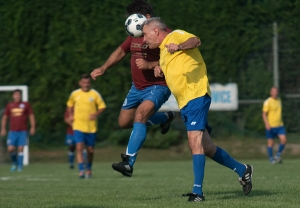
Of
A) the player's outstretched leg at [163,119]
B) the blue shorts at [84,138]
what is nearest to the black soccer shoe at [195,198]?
the player's outstretched leg at [163,119]

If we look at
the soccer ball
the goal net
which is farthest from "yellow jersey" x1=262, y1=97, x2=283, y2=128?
the soccer ball

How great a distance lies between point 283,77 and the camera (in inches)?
907

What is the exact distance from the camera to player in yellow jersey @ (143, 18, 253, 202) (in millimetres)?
7863

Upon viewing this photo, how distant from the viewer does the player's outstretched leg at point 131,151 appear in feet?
27.5

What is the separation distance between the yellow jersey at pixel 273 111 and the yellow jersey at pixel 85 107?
618 cm

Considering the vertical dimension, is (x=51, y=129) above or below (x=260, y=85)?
below

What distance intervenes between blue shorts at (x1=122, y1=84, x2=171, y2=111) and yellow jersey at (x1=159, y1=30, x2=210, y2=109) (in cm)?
113

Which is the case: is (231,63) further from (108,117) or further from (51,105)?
(51,105)

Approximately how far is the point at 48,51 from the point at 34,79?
0.96m

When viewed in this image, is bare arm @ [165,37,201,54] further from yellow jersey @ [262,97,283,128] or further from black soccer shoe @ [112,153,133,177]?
yellow jersey @ [262,97,283,128]

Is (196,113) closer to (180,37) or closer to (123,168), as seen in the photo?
(180,37)

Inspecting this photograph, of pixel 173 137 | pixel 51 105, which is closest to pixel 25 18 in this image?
pixel 51 105

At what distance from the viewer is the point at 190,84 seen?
26.3 feet

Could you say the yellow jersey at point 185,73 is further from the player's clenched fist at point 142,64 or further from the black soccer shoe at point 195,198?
the black soccer shoe at point 195,198
